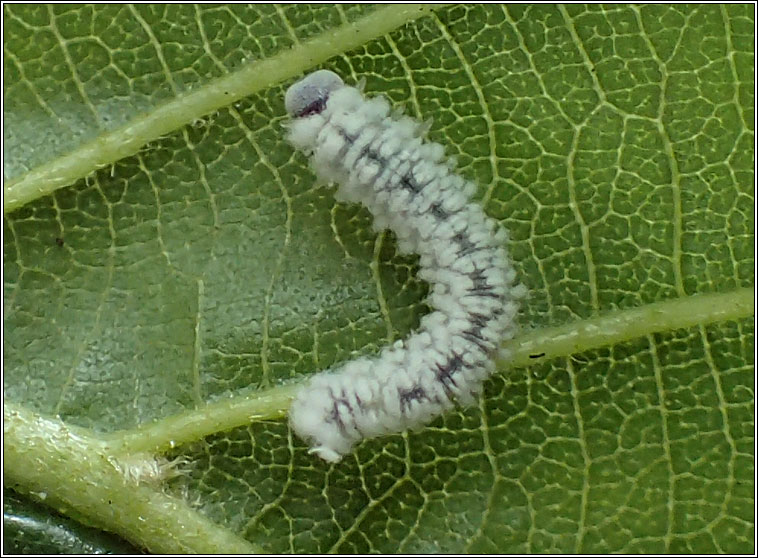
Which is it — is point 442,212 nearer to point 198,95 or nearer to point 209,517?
point 198,95

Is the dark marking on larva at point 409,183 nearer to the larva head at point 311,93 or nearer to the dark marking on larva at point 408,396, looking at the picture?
the larva head at point 311,93

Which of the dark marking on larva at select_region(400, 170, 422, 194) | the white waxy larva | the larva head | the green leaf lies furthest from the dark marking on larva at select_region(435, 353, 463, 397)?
the larva head

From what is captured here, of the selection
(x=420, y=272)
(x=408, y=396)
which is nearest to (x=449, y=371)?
(x=408, y=396)

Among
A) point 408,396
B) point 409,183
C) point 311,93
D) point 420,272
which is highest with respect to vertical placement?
point 311,93

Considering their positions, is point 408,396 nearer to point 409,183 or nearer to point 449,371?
point 449,371

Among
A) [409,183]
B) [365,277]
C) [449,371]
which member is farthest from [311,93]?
[449,371]

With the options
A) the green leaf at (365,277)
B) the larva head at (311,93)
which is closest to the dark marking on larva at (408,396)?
the green leaf at (365,277)

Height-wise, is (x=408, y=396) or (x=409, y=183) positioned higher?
(x=409, y=183)
